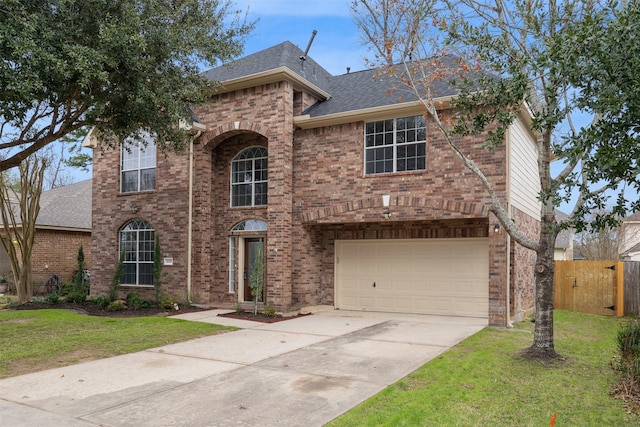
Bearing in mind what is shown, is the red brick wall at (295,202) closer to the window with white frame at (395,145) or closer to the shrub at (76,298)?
the window with white frame at (395,145)

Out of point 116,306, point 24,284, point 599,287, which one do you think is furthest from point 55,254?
point 599,287

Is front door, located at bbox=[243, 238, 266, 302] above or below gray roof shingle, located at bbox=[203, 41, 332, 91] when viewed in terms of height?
below

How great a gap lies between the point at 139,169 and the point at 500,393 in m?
13.9

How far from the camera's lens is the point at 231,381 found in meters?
6.70

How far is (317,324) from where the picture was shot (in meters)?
11.8

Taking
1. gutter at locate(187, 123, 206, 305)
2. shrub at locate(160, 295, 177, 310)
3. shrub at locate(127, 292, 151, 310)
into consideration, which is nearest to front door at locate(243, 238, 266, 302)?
gutter at locate(187, 123, 206, 305)

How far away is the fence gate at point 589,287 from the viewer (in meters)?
14.3

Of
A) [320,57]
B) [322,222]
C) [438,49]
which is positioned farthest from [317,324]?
[320,57]

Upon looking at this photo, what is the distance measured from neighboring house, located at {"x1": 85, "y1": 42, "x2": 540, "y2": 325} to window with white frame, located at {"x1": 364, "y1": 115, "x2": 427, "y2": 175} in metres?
0.04

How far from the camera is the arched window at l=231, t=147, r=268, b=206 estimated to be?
15.0 m

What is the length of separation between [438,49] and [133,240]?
38.5ft

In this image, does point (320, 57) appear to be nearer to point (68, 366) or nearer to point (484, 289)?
point (484, 289)

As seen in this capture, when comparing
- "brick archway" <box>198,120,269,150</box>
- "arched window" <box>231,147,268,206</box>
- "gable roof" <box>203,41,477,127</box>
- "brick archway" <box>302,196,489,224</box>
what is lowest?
"brick archway" <box>302,196,489,224</box>

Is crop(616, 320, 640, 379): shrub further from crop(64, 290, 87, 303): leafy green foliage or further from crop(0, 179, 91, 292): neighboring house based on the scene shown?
crop(0, 179, 91, 292): neighboring house
